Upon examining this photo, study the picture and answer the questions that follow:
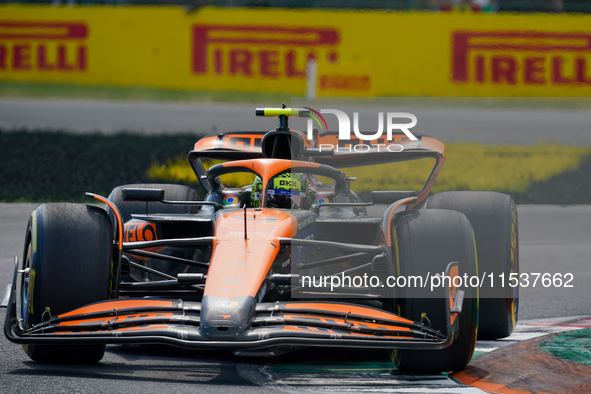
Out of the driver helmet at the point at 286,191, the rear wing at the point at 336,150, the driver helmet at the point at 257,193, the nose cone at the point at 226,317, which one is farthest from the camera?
the rear wing at the point at 336,150

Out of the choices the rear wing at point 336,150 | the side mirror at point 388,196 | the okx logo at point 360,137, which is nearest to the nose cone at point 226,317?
the side mirror at point 388,196

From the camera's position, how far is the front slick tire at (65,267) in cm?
510

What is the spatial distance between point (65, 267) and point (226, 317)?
3.28 feet

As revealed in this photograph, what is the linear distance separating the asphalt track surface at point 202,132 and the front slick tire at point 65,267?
109 mm

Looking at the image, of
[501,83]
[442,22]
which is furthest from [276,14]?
[501,83]

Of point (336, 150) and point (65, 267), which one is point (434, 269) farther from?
point (336, 150)

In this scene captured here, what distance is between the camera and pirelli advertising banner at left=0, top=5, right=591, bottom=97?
1967 centimetres

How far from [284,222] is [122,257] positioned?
0.88 meters

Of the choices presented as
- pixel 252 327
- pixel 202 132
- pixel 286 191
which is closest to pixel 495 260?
pixel 286 191

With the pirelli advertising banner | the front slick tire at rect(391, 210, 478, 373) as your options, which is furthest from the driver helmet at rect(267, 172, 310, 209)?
the pirelli advertising banner

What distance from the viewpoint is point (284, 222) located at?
18.0 feet

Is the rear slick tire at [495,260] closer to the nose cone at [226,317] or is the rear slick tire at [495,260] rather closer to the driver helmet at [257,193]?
the driver helmet at [257,193]

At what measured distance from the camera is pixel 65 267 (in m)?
5.15

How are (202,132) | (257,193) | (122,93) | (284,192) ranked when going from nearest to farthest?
(284,192) → (257,193) → (202,132) → (122,93)
